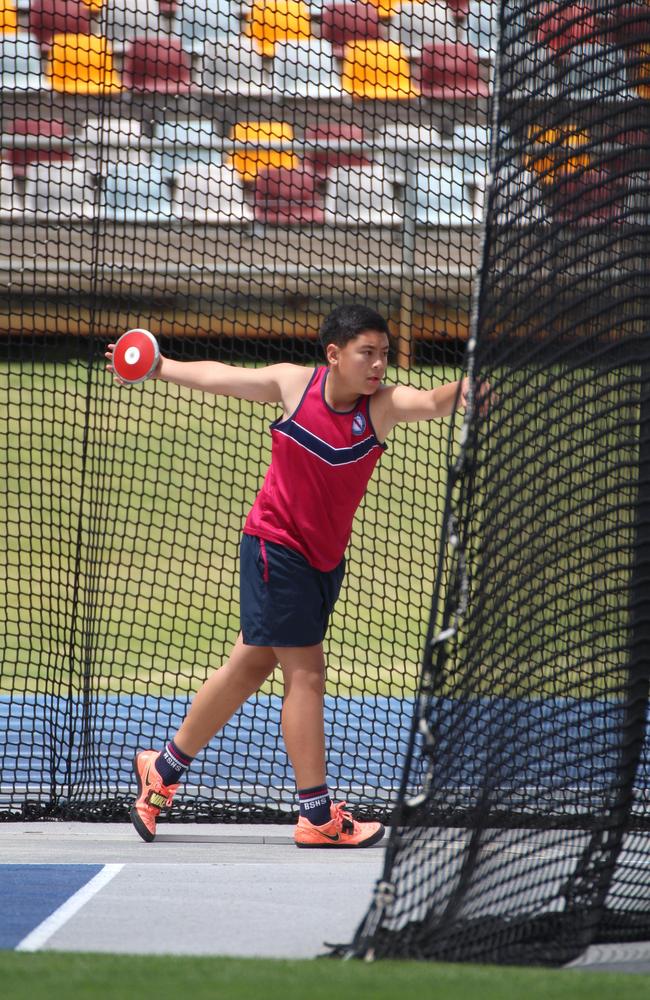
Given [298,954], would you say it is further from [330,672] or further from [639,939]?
[330,672]

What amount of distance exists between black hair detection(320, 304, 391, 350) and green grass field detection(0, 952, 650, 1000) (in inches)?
72.6

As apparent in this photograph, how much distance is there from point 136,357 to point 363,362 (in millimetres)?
695

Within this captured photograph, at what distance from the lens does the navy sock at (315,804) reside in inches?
158

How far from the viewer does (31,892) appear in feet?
11.3

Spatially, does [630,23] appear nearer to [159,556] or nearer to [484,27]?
[159,556]

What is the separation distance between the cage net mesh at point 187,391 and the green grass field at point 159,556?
0.06 m

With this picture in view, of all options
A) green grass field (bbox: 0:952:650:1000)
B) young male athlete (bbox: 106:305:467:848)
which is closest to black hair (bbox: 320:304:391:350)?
young male athlete (bbox: 106:305:467:848)

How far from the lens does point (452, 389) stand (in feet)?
12.1

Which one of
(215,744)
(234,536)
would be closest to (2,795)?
(215,744)

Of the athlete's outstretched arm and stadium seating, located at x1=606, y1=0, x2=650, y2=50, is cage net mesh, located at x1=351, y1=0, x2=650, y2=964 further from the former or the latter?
the athlete's outstretched arm

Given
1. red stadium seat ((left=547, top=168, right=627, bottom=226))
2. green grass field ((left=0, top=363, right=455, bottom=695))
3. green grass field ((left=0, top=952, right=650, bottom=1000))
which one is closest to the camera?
green grass field ((left=0, top=952, right=650, bottom=1000))

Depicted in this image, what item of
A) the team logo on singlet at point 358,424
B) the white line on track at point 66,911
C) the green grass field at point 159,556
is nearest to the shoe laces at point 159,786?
the white line on track at point 66,911

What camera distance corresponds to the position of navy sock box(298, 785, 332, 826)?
13.1 feet

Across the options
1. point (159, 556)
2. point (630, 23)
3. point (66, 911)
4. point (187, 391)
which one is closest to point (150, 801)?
point (66, 911)
